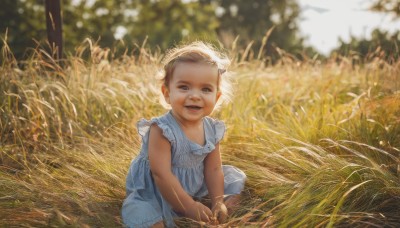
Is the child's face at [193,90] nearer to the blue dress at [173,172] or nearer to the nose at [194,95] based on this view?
the nose at [194,95]

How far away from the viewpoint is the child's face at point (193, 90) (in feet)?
8.17

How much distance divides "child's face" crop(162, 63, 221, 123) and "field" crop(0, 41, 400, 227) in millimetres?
559

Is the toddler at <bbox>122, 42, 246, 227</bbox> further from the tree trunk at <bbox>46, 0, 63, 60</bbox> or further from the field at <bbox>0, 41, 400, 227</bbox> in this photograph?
the tree trunk at <bbox>46, 0, 63, 60</bbox>

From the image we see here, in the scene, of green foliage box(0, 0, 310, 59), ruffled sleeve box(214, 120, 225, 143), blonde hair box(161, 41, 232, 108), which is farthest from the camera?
green foliage box(0, 0, 310, 59)

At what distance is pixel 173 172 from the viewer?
103 inches

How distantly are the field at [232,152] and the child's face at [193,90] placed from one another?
56 centimetres

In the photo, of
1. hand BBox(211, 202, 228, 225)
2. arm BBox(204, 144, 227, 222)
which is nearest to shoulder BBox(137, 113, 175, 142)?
arm BBox(204, 144, 227, 222)

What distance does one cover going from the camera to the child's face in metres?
2.49

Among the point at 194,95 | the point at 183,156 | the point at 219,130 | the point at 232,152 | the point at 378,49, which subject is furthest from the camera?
the point at 378,49

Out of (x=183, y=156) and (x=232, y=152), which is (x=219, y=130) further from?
(x=232, y=152)

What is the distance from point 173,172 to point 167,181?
7.9 inches

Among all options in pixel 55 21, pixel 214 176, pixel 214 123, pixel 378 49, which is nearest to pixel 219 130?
pixel 214 123

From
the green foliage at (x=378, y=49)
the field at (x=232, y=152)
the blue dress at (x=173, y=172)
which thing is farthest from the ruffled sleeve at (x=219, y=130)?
the green foliage at (x=378, y=49)

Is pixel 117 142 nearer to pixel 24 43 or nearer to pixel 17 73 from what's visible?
pixel 17 73
